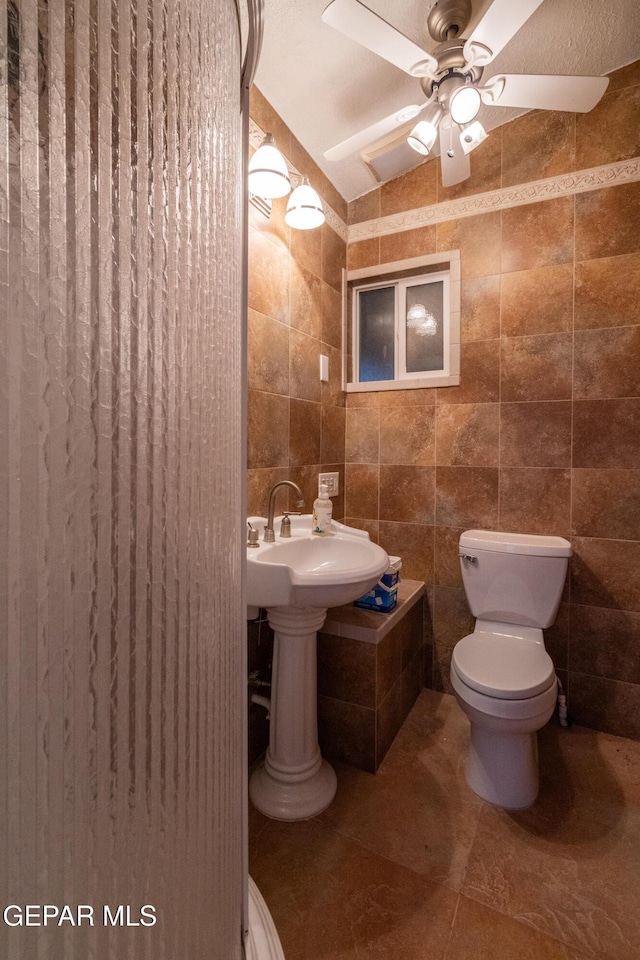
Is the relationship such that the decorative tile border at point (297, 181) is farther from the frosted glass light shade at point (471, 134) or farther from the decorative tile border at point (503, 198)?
the frosted glass light shade at point (471, 134)

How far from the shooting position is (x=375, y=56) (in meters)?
1.38

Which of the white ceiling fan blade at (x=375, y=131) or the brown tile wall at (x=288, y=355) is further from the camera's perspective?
the brown tile wall at (x=288, y=355)

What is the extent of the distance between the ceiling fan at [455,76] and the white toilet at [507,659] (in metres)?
1.49

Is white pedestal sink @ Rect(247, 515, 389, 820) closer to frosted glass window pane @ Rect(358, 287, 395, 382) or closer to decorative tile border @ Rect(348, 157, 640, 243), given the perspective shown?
frosted glass window pane @ Rect(358, 287, 395, 382)

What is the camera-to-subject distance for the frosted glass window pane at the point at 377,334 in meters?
2.09

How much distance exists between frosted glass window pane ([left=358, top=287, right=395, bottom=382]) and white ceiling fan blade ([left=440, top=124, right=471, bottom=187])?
58 cm

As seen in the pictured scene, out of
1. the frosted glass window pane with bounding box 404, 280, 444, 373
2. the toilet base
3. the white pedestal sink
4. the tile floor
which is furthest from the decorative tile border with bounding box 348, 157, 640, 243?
the tile floor

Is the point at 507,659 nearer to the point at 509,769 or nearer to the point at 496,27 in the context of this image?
the point at 509,769

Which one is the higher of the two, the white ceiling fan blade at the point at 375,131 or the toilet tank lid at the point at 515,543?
the white ceiling fan blade at the point at 375,131

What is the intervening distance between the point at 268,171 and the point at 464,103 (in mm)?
632

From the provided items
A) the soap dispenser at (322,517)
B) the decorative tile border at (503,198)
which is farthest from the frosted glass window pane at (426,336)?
the soap dispenser at (322,517)

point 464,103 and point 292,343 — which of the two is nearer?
point 464,103

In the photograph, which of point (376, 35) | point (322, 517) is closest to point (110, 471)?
point (322, 517)

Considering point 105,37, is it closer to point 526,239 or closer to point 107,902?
Result: point 107,902
